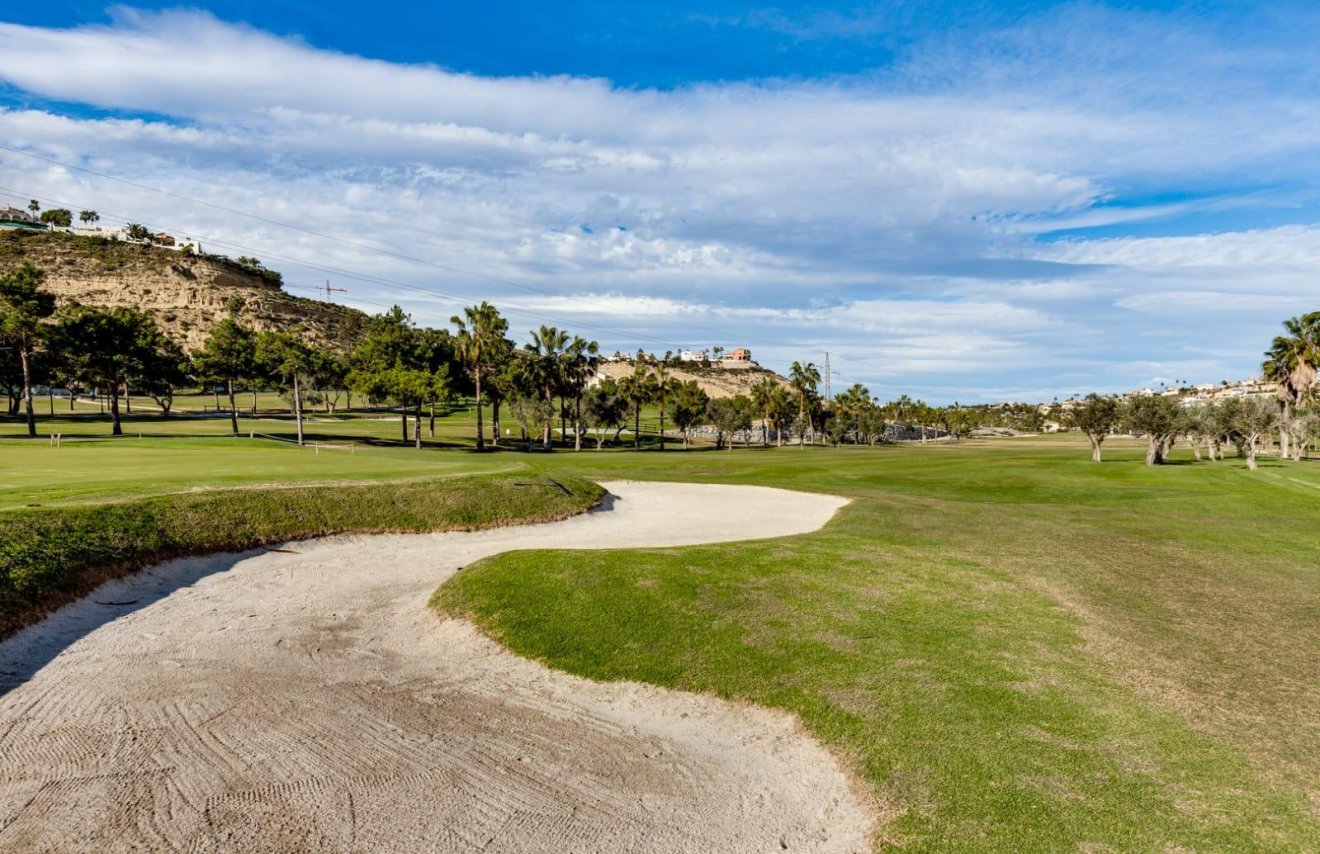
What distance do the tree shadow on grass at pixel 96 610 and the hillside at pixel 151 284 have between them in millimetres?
166979

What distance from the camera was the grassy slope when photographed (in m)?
7.88

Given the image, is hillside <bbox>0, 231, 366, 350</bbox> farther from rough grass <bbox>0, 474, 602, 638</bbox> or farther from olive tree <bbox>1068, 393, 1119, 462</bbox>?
olive tree <bbox>1068, 393, 1119, 462</bbox>

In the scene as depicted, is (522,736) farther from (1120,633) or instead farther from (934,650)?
(1120,633)

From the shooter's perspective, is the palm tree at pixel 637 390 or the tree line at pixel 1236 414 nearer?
the tree line at pixel 1236 414

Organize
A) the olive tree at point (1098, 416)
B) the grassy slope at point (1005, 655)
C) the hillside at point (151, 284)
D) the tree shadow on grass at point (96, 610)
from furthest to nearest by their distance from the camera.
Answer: the hillside at point (151, 284) → the olive tree at point (1098, 416) → the tree shadow on grass at point (96, 610) → the grassy slope at point (1005, 655)

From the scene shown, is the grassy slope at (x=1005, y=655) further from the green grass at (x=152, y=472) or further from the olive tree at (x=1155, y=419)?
the olive tree at (x=1155, y=419)

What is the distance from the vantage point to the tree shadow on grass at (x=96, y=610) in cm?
1273

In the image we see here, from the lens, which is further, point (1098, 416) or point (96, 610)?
point (1098, 416)

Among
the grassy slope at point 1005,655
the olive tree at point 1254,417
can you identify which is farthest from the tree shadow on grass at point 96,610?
the olive tree at point 1254,417

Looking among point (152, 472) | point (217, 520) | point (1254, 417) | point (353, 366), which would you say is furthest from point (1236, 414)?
point (353, 366)

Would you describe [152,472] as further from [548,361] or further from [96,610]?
[548,361]

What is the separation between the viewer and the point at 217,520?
22.4m

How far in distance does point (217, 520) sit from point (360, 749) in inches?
658

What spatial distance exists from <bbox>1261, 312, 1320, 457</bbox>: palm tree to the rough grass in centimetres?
7770
